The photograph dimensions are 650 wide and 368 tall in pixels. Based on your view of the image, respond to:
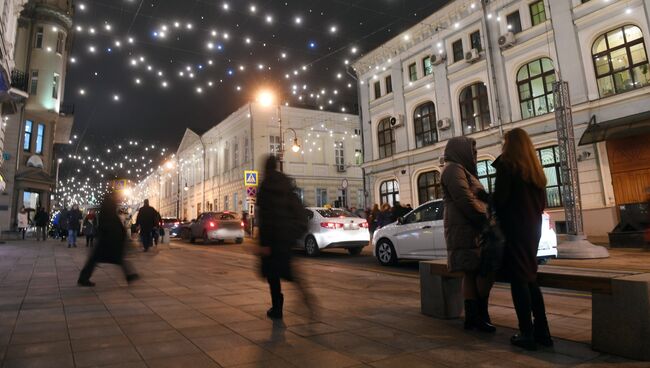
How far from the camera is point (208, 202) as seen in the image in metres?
46.0

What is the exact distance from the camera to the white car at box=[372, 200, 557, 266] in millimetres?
8253

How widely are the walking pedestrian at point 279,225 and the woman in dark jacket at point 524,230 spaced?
2.06 metres

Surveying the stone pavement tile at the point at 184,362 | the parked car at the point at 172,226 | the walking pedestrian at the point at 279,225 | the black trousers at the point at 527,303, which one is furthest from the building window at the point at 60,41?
the black trousers at the point at 527,303

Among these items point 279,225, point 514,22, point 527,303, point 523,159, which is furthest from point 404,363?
point 514,22

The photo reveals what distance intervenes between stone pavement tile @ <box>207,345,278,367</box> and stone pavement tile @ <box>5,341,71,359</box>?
4.37ft

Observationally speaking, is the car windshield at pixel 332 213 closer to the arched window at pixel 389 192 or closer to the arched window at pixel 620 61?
the arched window at pixel 620 61

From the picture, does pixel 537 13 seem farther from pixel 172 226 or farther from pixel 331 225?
pixel 172 226

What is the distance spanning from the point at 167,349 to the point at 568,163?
38.8 feet

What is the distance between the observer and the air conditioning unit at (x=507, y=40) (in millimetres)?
19188

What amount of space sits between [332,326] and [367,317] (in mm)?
604

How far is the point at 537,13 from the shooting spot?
61.7 feet

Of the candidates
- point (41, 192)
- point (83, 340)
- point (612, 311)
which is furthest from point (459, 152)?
point (41, 192)

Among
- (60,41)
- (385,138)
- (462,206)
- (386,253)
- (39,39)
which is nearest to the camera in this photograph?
(462,206)

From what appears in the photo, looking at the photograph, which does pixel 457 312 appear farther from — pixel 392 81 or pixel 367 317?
pixel 392 81
